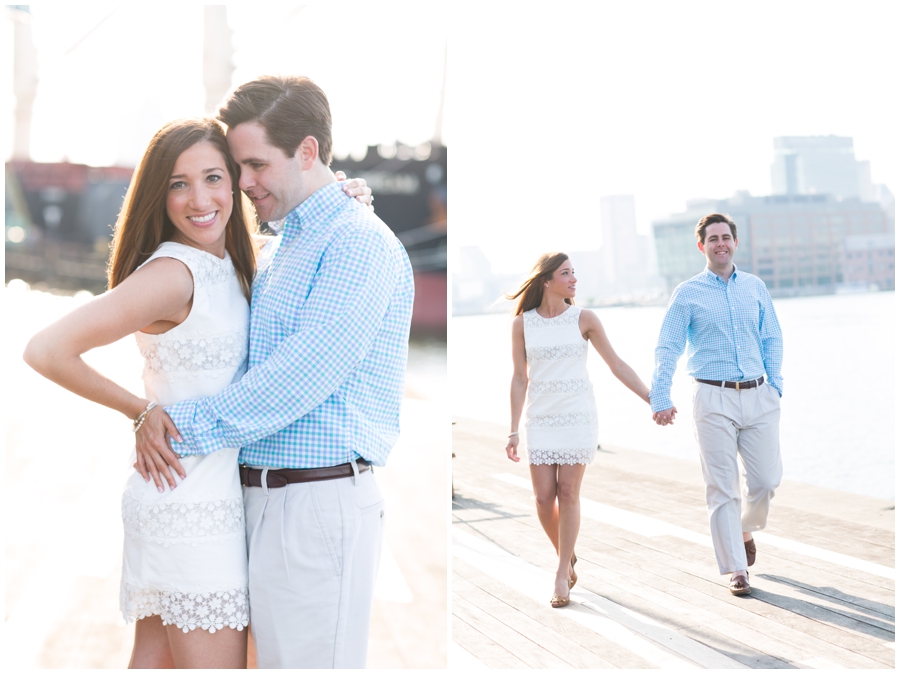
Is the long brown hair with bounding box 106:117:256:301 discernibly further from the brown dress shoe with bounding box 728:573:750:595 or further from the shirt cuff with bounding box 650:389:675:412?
the brown dress shoe with bounding box 728:573:750:595

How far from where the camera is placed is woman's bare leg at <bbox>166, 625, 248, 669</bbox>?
4.86 ft

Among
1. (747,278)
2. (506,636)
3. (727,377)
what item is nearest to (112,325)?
(506,636)

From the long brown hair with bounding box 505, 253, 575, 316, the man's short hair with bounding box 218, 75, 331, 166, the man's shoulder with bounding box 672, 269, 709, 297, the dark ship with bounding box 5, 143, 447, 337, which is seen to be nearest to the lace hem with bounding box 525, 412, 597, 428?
the long brown hair with bounding box 505, 253, 575, 316

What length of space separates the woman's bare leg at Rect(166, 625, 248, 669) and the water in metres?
2.03

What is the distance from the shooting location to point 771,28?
335cm

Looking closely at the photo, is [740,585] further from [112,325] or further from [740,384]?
[112,325]

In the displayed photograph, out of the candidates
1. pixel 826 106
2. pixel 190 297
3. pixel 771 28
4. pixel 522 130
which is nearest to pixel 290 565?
pixel 190 297

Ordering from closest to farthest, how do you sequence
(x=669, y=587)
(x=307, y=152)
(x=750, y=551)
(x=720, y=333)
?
(x=307, y=152) < (x=720, y=333) < (x=669, y=587) < (x=750, y=551)

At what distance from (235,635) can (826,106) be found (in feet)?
37.1

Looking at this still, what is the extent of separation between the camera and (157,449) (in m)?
1.45

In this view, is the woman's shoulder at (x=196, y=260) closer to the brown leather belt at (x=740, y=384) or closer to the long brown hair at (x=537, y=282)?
the long brown hair at (x=537, y=282)

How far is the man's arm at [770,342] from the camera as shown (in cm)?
334

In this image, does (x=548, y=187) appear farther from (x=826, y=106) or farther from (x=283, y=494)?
(x=826, y=106)

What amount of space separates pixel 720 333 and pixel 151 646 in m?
2.44
